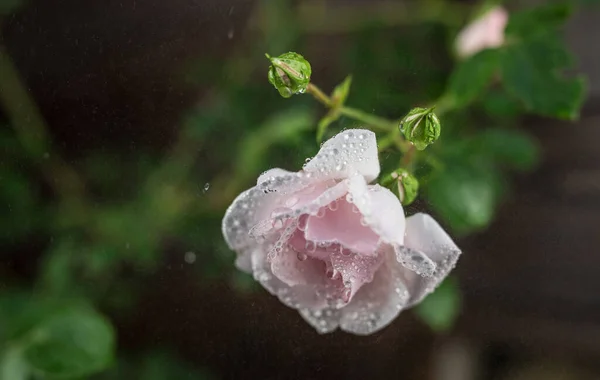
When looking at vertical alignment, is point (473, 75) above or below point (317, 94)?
below

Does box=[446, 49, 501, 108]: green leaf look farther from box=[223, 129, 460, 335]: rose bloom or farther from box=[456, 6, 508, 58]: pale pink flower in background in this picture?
box=[223, 129, 460, 335]: rose bloom

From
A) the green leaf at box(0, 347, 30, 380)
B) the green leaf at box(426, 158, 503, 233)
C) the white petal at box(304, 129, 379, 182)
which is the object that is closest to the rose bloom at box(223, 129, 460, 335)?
the white petal at box(304, 129, 379, 182)

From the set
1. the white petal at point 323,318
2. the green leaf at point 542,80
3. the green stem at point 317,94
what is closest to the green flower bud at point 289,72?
the green stem at point 317,94

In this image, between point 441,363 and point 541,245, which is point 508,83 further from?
point 441,363

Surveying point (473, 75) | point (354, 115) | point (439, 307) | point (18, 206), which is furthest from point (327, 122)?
point (18, 206)

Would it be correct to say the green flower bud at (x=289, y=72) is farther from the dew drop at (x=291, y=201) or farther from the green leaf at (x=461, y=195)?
the green leaf at (x=461, y=195)

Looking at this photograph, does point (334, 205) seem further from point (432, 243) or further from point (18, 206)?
point (18, 206)
